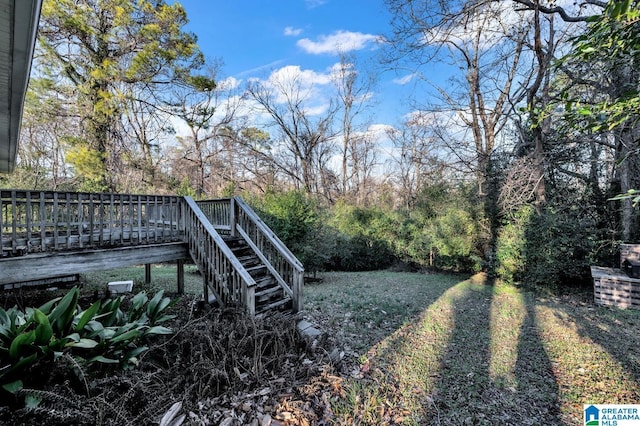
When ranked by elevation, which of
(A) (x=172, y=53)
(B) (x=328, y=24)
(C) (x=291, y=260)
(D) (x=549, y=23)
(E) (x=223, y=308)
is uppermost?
(B) (x=328, y=24)

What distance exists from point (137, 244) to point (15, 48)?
10.4ft

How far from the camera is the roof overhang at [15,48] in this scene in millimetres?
1778

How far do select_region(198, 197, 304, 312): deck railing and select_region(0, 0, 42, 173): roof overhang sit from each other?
10.5ft

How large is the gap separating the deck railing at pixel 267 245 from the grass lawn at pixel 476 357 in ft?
2.12

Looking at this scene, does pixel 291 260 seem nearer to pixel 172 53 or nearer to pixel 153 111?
pixel 172 53

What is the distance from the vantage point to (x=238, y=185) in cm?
1789

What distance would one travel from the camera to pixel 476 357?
3732 mm

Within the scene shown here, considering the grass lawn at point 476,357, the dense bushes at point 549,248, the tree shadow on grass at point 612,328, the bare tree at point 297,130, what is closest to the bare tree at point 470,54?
the dense bushes at point 549,248

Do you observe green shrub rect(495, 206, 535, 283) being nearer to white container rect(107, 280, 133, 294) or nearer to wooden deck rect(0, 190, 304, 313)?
wooden deck rect(0, 190, 304, 313)

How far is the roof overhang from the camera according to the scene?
1778 mm

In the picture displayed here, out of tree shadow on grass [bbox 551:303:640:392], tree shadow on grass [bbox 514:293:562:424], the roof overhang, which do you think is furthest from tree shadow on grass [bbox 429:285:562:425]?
the roof overhang

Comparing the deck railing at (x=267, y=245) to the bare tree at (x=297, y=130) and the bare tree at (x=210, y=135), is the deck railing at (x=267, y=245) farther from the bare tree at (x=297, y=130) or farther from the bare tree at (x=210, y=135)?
the bare tree at (x=297, y=130)

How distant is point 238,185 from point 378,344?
15573 millimetres

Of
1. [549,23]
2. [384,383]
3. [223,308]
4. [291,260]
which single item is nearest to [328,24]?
[549,23]
